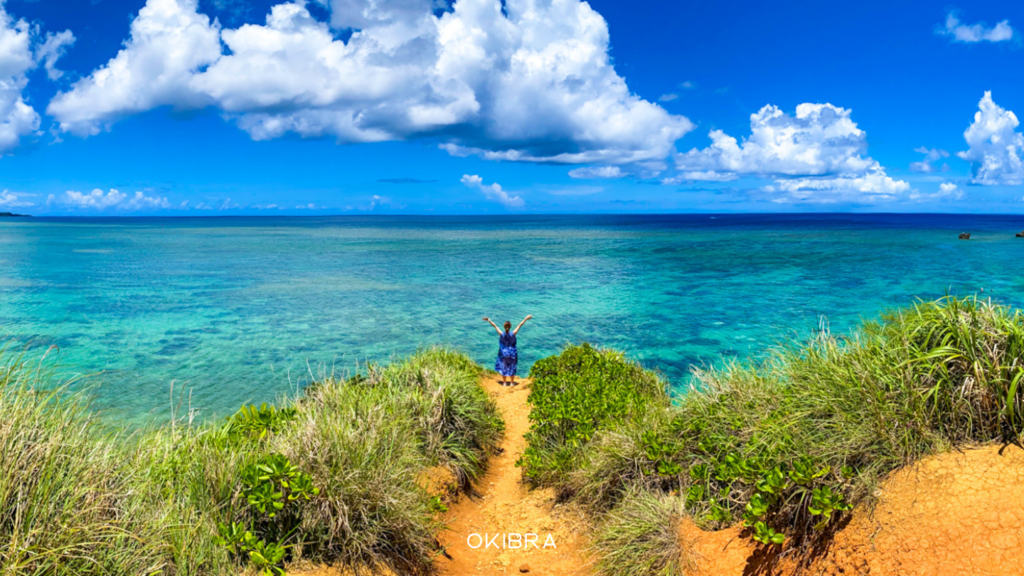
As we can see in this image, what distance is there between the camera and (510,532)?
7.02 m

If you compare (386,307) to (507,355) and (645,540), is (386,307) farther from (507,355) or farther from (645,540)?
(645,540)

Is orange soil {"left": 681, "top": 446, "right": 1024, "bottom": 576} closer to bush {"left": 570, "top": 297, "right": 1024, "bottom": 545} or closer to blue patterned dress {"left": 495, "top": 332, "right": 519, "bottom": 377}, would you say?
bush {"left": 570, "top": 297, "right": 1024, "bottom": 545}

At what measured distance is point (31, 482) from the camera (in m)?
3.77

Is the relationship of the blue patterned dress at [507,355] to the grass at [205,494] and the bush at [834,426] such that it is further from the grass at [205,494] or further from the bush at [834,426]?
the bush at [834,426]

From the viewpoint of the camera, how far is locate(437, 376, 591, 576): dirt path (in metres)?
6.19

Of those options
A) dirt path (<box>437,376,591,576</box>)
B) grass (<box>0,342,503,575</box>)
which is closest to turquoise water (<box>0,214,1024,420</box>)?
grass (<box>0,342,503,575</box>)

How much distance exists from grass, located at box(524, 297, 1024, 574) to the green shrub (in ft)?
2.68

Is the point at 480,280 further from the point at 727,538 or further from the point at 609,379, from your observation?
the point at 727,538

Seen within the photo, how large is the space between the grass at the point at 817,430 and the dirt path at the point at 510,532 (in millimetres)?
455

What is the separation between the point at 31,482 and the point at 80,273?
160ft

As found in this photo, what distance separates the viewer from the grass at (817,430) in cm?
476

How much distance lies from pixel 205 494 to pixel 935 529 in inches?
233

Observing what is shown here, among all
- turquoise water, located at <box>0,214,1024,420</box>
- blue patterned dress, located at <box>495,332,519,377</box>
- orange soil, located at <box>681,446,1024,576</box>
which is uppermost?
orange soil, located at <box>681,446,1024,576</box>

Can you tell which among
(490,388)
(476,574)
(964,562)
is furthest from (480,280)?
(964,562)
